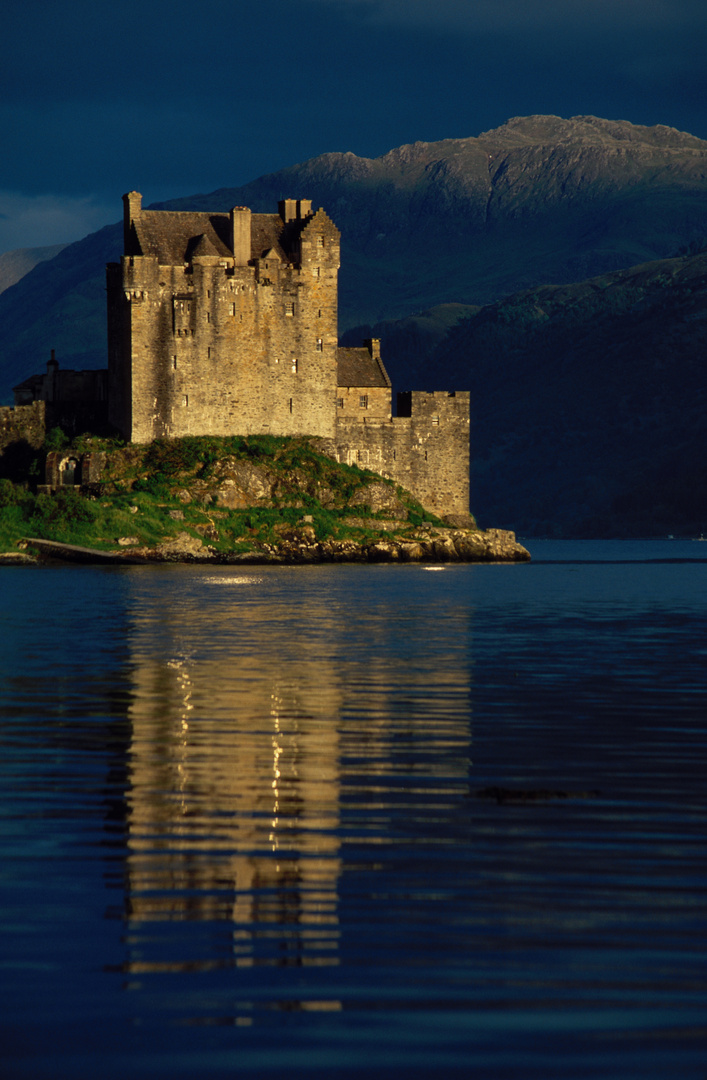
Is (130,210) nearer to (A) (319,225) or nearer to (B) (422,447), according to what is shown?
(A) (319,225)

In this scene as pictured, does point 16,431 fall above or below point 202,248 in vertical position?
below

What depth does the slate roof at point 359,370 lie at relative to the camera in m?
108

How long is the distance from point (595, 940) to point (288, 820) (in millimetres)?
4678

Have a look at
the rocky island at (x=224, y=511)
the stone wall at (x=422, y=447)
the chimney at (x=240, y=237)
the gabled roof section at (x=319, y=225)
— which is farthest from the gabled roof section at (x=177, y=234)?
the stone wall at (x=422, y=447)

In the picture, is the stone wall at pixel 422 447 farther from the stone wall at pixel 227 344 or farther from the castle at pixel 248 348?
the stone wall at pixel 227 344

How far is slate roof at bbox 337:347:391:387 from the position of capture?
108 m

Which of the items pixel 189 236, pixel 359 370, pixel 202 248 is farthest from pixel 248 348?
pixel 359 370

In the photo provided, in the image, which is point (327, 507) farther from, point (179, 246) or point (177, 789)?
point (177, 789)

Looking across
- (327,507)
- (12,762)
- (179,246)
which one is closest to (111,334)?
(179,246)

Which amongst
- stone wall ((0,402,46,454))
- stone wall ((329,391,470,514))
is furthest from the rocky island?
stone wall ((0,402,46,454))

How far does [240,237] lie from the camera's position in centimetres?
10331

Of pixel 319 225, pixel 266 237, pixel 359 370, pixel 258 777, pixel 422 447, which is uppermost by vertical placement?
pixel 319 225

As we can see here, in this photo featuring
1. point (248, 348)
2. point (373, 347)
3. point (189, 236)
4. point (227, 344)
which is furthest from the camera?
point (373, 347)

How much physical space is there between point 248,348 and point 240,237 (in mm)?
7987
